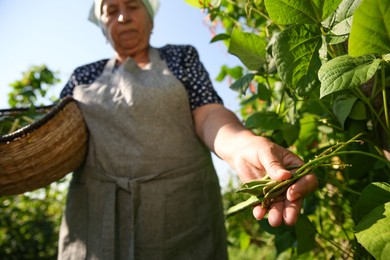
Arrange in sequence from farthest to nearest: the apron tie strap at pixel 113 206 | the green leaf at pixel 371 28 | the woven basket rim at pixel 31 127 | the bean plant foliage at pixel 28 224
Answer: the bean plant foliage at pixel 28 224 < the apron tie strap at pixel 113 206 < the woven basket rim at pixel 31 127 < the green leaf at pixel 371 28

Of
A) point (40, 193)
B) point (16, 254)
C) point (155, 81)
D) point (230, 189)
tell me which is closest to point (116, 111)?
point (155, 81)

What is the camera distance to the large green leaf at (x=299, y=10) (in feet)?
1.47

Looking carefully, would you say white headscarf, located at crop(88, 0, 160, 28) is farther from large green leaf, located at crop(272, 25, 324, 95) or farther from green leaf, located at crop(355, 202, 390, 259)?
green leaf, located at crop(355, 202, 390, 259)

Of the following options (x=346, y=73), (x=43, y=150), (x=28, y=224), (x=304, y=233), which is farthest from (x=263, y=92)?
(x=28, y=224)

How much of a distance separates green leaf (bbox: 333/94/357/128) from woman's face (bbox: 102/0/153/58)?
689mm

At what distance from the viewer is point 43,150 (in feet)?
2.81

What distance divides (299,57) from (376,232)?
0.77 ft

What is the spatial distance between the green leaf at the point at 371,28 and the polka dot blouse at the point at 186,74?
61 cm

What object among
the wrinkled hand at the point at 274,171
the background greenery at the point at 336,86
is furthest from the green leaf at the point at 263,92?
the wrinkled hand at the point at 274,171

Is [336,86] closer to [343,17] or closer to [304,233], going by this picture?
[343,17]

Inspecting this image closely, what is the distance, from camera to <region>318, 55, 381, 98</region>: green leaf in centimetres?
39

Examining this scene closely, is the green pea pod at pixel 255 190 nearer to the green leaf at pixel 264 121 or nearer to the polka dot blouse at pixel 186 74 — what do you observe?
the green leaf at pixel 264 121

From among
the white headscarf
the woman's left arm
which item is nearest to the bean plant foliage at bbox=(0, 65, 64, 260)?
the white headscarf

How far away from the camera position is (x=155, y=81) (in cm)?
101
